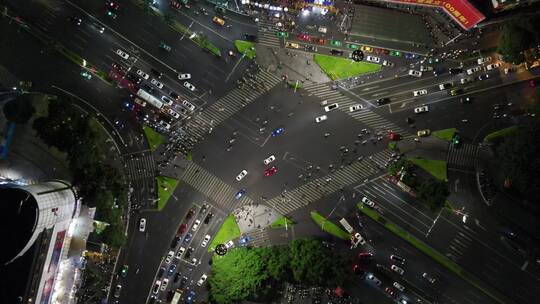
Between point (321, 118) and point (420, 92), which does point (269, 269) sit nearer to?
point (321, 118)

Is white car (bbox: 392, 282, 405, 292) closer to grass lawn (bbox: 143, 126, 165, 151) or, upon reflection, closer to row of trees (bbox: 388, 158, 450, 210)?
row of trees (bbox: 388, 158, 450, 210)

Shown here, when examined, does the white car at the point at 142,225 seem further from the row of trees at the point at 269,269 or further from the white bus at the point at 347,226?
the white bus at the point at 347,226

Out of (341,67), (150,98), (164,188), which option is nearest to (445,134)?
(341,67)

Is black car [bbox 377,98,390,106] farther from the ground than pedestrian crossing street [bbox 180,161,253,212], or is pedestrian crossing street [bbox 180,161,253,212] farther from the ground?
black car [bbox 377,98,390,106]

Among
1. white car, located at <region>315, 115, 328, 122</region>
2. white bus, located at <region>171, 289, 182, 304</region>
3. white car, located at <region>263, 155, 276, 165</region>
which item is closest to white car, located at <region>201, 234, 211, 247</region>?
white bus, located at <region>171, 289, 182, 304</region>

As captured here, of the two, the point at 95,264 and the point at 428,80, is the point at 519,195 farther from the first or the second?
the point at 95,264

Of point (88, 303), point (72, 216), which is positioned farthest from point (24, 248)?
point (88, 303)

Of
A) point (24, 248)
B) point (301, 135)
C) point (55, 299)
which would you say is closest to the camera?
point (24, 248)
